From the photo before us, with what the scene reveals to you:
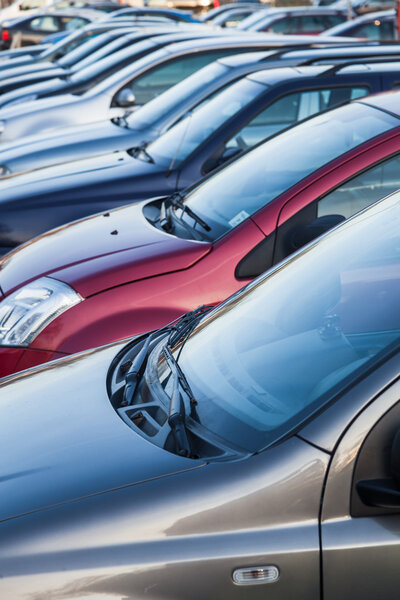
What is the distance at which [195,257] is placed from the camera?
3.78 m

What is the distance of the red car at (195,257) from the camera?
3.66 m

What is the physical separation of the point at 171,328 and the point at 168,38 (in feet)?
29.9

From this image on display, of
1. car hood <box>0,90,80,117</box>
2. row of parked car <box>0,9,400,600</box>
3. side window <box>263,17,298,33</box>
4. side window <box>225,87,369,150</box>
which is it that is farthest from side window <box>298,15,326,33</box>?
row of parked car <box>0,9,400,600</box>

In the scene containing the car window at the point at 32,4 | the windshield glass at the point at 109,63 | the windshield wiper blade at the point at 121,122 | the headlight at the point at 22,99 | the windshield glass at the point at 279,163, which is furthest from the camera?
the car window at the point at 32,4

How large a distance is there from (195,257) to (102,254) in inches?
18.6

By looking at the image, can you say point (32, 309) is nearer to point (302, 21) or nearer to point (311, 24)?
point (302, 21)

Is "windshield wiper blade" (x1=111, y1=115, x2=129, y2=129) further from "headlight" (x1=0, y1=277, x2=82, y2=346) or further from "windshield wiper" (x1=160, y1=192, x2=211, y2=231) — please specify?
"headlight" (x1=0, y1=277, x2=82, y2=346)

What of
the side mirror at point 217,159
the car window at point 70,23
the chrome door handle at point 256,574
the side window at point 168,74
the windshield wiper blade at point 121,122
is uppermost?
the car window at point 70,23

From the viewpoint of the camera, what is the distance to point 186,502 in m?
1.86

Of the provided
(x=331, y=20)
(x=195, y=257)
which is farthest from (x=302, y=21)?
(x=195, y=257)

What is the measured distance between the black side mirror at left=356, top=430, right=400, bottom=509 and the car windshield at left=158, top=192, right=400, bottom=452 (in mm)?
195

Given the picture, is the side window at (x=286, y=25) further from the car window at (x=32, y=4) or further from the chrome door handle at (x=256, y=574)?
the chrome door handle at (x=256, y=574)

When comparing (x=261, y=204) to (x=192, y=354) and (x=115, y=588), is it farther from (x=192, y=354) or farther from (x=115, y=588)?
(x=115, y=588)

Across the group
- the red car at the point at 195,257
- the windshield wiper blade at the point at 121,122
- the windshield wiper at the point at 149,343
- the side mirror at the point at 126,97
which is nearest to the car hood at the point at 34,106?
the side mirror at the point at 126,97
